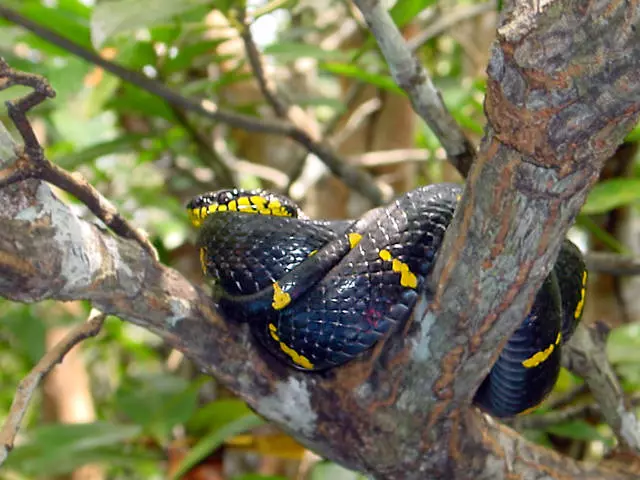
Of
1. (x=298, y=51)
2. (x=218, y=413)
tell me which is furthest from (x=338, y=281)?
(x=218, y=413)

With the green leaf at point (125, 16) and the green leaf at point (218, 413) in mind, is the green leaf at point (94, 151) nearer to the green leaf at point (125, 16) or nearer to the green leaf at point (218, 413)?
the green leaf at point (125, 16)

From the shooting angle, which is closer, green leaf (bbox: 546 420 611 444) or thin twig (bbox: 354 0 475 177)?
thin twig (bbox: 354 0 475 177)

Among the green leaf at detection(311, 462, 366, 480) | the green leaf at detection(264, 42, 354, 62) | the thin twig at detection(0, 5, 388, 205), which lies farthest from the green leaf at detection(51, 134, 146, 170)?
the green leaf at detection(311, 462, 366, 480)

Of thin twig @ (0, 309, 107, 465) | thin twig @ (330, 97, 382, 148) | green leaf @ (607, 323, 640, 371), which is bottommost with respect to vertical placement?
green leaf @ (607, 323, 640, 371)

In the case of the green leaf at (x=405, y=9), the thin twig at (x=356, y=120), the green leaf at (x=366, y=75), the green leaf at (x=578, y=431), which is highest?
the green leaf at (x=405, y=9)

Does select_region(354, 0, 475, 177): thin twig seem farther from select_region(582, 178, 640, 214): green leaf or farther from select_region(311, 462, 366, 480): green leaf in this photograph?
select_region(311, 462, 366, 480): green leaf

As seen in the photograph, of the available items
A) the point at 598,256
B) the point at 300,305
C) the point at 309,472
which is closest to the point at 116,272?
the point at 300,305

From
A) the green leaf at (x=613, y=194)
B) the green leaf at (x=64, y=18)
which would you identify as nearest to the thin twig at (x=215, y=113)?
the green leaf at (x=64, y=18)
